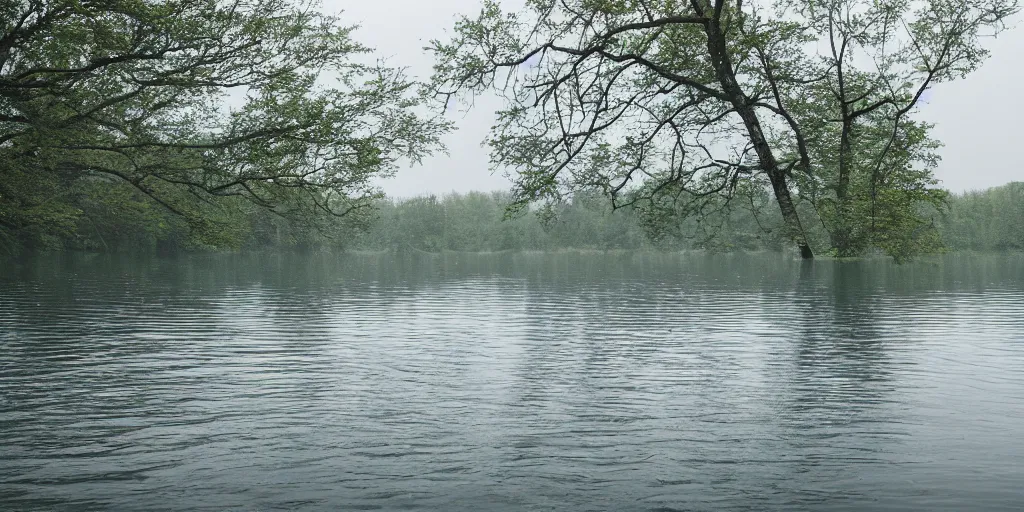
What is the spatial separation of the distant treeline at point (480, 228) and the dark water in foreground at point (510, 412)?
10.9m

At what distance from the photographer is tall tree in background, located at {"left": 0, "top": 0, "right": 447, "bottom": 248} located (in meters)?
26.0

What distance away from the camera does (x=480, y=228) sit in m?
141

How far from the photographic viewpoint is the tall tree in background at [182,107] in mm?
26016

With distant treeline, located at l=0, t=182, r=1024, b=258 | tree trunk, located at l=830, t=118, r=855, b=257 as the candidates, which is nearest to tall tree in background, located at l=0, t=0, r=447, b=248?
distant treeline, located at l=0, t=182, r=1024, b=258

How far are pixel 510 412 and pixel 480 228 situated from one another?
13192cm

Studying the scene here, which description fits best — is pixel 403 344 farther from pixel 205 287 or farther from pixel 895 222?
pixel 895 222

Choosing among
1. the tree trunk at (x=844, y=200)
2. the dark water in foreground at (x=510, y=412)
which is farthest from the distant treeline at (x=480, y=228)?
the dark water in foreground at (x=510, y=412)

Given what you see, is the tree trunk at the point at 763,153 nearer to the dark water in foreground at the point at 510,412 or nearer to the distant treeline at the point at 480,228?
the distant treeline at the point at 480,228

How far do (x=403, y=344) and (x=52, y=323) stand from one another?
284 inches

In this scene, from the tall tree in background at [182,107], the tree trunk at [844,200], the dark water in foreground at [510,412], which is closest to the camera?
the dark water in foreground at [510,412]

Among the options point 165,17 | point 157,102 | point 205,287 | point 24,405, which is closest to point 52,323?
point 24,405

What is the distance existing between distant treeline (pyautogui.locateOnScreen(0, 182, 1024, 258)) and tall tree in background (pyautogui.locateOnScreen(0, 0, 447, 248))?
3.21m

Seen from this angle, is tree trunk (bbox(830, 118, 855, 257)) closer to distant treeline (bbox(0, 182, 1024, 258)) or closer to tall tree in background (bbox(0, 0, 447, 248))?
distant treeline (bbox(0, 182, 1024, 258))

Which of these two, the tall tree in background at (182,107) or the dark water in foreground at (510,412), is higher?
the tall tree in background at (182,107)
